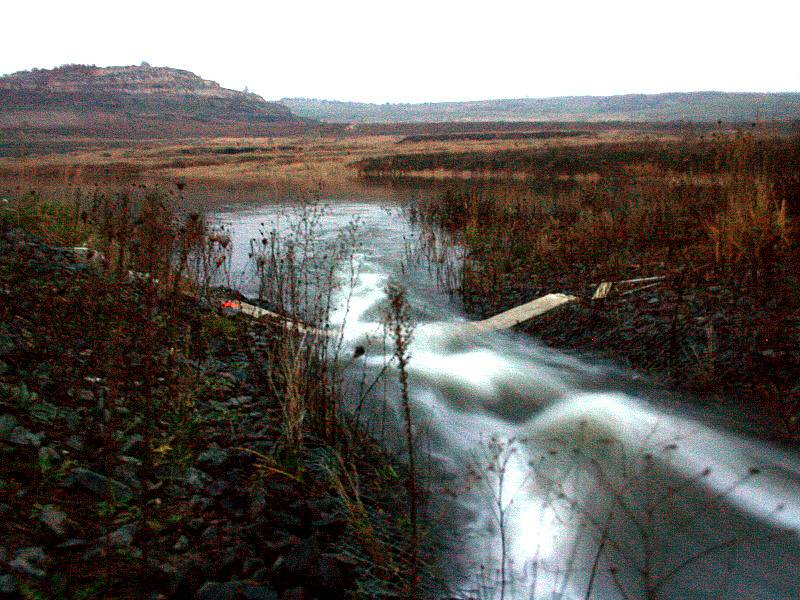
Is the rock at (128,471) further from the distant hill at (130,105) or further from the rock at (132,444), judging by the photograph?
the distant hill at (130,105)

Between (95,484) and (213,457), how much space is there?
0.80 m

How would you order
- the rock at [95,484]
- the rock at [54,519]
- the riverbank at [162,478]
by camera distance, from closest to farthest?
the riverbank at [162,478] < the rock at [54,519] < the rock at [95,484]

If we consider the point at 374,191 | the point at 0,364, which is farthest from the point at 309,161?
the point at 0,364

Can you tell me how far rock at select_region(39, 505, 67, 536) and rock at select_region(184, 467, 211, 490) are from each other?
2.47ft

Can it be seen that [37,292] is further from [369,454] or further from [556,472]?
[556,472]

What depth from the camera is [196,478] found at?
155 inches

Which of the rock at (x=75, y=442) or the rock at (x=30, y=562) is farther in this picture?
the rock at (x=75, y=442)

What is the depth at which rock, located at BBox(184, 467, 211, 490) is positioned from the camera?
12.7 feet

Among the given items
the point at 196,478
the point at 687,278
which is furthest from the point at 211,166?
the point at 196,478

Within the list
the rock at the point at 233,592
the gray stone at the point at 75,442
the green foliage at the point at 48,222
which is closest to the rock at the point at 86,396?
the gray stone at the point at 75,442

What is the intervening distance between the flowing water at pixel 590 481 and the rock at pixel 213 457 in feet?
4.70

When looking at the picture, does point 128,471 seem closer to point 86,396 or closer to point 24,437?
point 24,437

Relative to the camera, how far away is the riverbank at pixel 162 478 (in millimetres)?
3006

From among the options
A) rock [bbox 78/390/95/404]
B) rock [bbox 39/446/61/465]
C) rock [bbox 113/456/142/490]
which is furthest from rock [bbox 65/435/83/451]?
rock [bbox 78/390/95/404]
